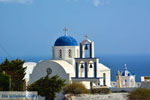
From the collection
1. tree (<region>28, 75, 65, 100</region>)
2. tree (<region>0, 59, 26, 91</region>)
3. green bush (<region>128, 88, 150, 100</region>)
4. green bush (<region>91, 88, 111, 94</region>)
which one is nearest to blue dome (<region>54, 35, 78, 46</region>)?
green bush (<region>91, 88, 111, 94</region>)

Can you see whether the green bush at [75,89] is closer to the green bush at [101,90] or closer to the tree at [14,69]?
the green bush at [101,90]

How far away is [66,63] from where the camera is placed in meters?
43.6

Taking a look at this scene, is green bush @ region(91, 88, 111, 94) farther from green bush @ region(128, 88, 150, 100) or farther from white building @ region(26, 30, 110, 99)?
green bush @ region(128, 88, 150, 100)

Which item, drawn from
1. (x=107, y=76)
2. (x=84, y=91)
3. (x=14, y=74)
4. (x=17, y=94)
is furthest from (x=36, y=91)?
(x=107, y=76)

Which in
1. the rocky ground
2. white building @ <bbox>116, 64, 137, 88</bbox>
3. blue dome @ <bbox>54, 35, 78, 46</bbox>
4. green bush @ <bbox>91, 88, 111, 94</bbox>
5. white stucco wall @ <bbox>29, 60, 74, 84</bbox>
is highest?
blue dome @ <bbox>54, 35, 78, 46</bbox>

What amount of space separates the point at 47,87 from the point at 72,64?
7637 mm

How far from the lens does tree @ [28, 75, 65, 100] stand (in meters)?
35.7

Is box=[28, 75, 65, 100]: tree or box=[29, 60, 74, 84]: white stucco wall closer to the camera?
box=[28, 75, 65, 100]: tree

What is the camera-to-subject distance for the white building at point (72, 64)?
42656mm

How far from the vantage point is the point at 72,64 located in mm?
43844

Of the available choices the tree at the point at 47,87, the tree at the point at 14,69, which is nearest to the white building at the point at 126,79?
the tree at the point at 47,87

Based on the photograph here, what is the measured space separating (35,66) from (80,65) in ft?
9.93

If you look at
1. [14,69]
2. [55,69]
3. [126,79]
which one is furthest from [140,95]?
[126,79]

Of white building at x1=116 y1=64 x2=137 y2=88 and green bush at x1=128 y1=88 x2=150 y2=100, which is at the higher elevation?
white building at x1=116 y1=64 x2=137 y2=88
